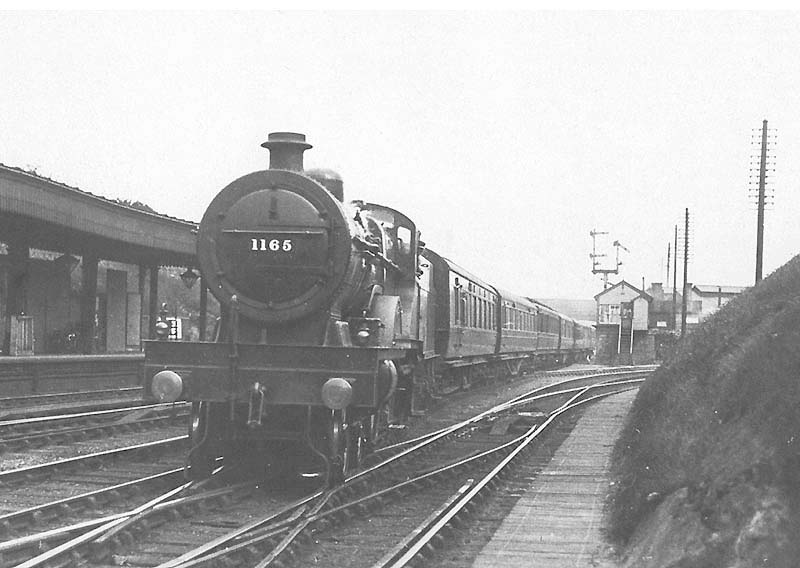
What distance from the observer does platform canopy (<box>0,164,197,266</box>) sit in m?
17.0

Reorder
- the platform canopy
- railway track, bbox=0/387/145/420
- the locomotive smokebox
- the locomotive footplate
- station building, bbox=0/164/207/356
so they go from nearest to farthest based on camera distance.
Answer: the locomotive footplate → the locomotive smokebox → railway track, bbox=0/387/145/420 → the platform canopy → station building, bbox=0/164/207/356

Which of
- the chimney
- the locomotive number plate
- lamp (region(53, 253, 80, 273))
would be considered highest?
the chimney

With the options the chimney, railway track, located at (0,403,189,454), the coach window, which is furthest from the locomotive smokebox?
the chimney

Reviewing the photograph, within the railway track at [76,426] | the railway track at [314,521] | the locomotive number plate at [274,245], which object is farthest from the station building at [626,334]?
the locomotive number plate at [274,245]

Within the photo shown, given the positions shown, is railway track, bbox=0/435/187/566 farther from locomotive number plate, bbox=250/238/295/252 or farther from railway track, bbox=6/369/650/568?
locomotive number plate, bbox=250/238/295/252

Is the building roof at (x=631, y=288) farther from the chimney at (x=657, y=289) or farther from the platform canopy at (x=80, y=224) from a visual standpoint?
the platform canopy at (x=80, y=224)

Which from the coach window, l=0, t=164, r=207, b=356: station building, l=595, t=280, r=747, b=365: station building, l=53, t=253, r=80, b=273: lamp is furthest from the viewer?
l=595, t=280, r=747, b=365: station building

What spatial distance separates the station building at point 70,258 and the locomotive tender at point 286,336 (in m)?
7.61

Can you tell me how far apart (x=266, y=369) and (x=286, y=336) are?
698 millimetres

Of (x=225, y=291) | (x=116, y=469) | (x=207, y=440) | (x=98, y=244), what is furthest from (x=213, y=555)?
(x=98, y=244)

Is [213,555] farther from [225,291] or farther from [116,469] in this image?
[116,469]

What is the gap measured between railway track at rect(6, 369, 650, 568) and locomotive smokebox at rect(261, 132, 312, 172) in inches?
130

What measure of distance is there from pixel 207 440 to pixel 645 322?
61.0 meters

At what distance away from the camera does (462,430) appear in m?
15.7
